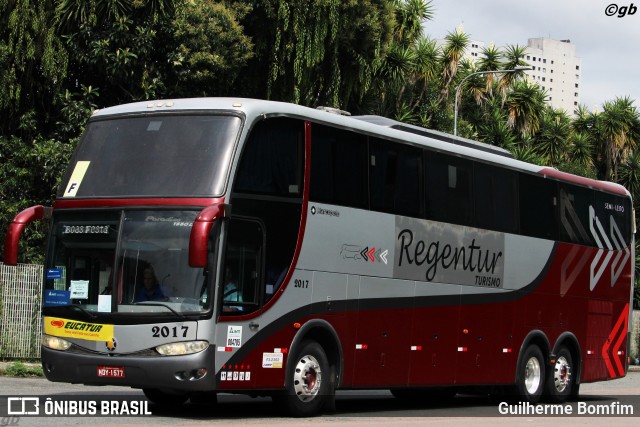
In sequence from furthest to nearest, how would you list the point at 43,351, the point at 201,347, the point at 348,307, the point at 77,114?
the point at 77,114, the point at 348,307, the point at 43,351, the point at 201,347

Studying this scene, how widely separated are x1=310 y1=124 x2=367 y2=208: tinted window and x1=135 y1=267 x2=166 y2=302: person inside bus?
8.11ft

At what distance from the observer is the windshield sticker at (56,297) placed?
47.4 ft

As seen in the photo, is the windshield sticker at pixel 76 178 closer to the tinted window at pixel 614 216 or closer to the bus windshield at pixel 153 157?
the bus windshield at pixel 153 157

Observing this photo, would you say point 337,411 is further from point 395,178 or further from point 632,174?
point 632,174

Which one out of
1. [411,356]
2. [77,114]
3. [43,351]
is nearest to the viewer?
[43,351]

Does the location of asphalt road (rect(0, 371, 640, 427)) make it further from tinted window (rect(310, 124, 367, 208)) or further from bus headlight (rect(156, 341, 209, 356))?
tinted window (rect(310, 124, 367, 208))

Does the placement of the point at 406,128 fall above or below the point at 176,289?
above

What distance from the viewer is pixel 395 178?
1709cm

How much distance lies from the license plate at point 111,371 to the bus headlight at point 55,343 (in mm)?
644

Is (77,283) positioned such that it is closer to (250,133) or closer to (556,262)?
(250,133)

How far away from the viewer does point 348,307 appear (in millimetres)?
16094

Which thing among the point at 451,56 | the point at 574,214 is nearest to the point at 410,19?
the point at 451,56

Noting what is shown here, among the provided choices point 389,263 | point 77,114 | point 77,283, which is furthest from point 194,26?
point 77,283

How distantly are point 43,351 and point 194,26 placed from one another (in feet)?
52.7
